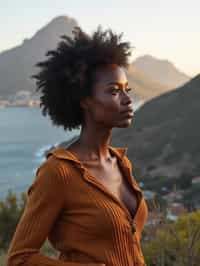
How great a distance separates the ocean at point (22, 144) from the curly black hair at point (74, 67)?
15408 mm

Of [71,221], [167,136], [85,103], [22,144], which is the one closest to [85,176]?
[71,221]

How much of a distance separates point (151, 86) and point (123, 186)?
167184 millimetres

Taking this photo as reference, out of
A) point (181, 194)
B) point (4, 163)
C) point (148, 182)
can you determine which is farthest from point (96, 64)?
point (4, 163)

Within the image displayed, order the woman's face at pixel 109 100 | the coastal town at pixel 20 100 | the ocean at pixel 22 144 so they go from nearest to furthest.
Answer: the woman's face at pixel 109 100 → the ocean at pixel 22 144 → the coastal town at pixel 20 100

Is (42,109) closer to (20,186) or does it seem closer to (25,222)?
(25,222)

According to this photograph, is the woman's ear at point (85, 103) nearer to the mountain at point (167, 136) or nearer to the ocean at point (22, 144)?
the ocean at point (22, 144)

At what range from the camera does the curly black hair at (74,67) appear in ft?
5.73

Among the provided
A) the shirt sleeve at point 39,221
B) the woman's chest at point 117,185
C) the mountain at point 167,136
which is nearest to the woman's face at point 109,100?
the woman's chest at point 117,185

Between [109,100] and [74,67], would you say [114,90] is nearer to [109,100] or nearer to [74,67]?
[109,100]

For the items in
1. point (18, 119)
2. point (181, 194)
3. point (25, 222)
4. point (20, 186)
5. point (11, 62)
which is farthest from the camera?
point (11, 62)

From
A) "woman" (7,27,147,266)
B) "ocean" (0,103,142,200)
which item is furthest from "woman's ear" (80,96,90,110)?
"ocean" (0,103,142,200)

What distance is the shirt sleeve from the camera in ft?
5.13

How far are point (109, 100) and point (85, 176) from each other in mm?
279

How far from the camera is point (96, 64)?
1759mm
